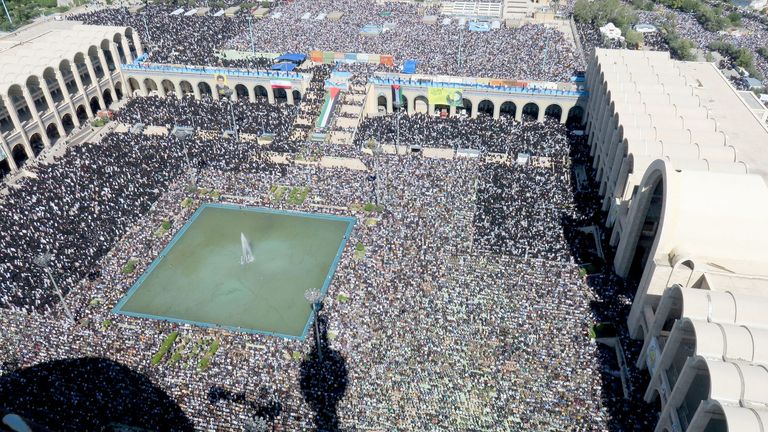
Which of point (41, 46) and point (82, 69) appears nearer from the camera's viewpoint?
point (41, 46)

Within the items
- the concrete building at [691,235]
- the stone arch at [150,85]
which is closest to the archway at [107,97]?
the stone arch at [150,85]

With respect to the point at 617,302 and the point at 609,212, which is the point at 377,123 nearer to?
the point at 609,212

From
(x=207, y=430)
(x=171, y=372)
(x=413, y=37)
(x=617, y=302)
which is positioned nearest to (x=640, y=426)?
(x=617, y=302)

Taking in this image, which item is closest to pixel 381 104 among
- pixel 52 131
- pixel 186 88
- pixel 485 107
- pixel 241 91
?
pixel 485 107

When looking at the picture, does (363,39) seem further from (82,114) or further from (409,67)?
(82,114)

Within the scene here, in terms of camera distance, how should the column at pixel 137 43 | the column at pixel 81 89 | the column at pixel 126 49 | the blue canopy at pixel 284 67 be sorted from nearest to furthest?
the column at pixel 81 89 → the column at pixel 126 49 → the blue canopy at pixel 284 67 → the column at pixel 137 43

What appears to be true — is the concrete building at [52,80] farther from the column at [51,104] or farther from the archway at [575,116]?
the archway at [575,116]

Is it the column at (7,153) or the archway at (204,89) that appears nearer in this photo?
the column at (7,153)
